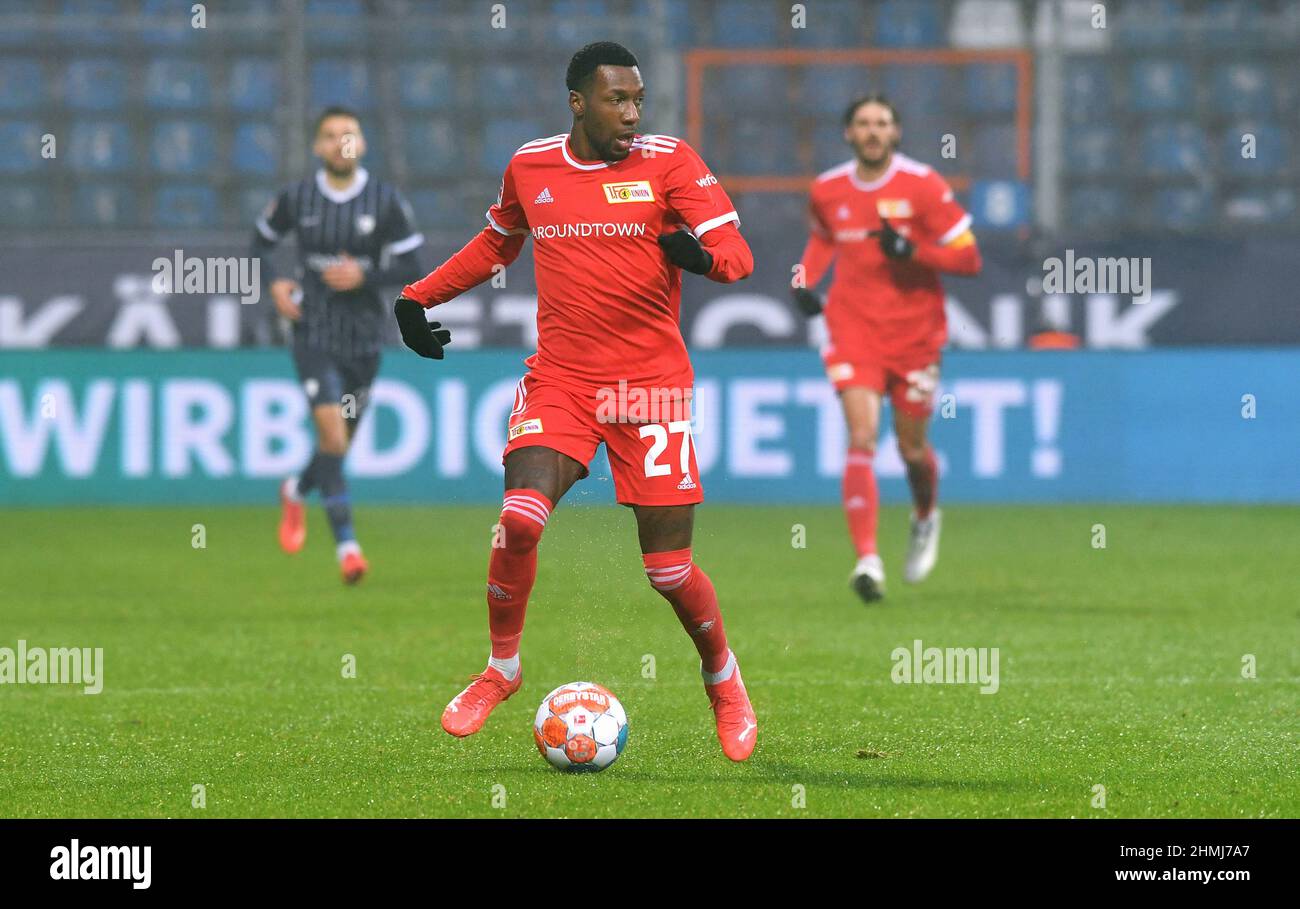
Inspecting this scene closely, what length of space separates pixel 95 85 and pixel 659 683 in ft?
36.0

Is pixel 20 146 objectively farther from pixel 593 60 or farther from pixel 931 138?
pixel 593 60

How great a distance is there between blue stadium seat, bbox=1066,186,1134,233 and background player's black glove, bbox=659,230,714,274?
1182cm

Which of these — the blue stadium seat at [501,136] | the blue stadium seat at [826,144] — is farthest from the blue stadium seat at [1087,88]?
the blue stadium seat at [501,136]

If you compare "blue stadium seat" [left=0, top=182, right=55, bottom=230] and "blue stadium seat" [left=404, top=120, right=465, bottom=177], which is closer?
"blue stadium seat" [left=0, top=182, right=55, bottom=230]

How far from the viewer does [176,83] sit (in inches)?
665

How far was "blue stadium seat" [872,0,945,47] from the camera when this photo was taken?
56.9ft

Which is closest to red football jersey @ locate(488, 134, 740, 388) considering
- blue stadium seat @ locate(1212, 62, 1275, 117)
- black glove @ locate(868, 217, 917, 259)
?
black glove @ locate(868, 217, 917, 259)

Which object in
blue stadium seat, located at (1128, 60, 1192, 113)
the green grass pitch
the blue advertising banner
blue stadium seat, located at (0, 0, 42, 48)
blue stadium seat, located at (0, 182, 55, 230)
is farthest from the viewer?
blue stadium seat, located at (1128, 60, 1192, 113)

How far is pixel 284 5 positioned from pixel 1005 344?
6249 mm

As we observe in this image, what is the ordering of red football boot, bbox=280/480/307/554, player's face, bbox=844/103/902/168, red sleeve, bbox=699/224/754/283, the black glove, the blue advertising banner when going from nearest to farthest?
1. red sleeve, bbox=699/224/754/283
2. the black glove
3. player's face, bbox=844/103/902/168
4. red football boot, bbox=280/480/307/554
5. the blue advertising banner

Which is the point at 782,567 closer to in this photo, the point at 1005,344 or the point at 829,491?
the point at 829,491

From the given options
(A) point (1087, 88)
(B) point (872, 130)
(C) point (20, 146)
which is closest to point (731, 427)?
(B) point (872, 130)

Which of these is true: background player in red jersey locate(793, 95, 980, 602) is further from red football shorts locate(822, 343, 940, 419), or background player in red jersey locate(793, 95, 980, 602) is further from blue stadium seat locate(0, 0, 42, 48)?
blue stadium seat locate(0, 0, 42, 48)

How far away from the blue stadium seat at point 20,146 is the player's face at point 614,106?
11624 mm
